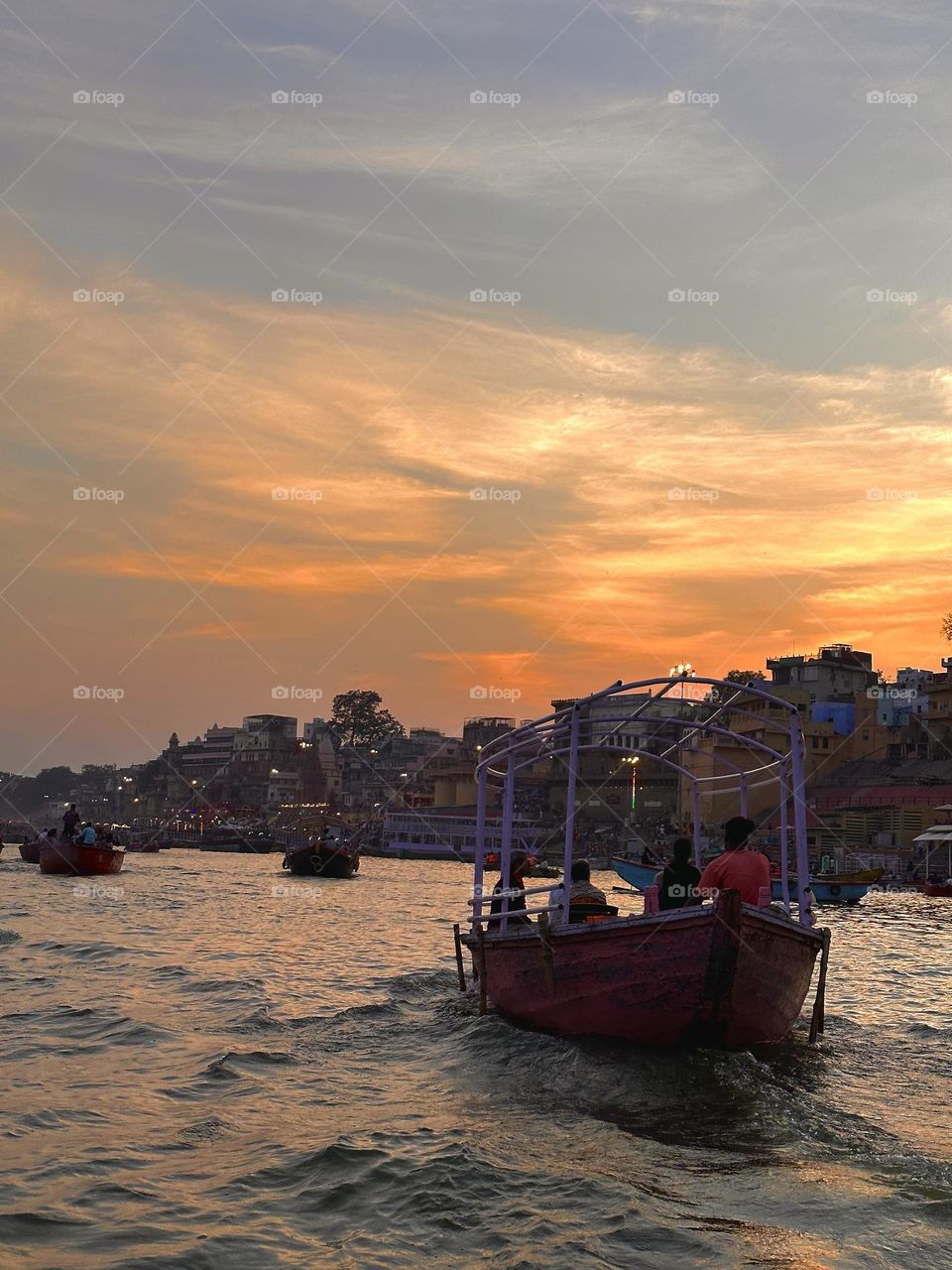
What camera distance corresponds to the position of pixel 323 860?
65.9 meters

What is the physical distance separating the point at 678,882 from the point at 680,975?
1461mm

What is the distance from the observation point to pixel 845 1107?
10.5 m

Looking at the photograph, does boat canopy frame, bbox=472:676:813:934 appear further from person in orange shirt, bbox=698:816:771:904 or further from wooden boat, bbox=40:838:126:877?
wooden boat, bbox=40:838:126:877

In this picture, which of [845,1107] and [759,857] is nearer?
[845,1107]

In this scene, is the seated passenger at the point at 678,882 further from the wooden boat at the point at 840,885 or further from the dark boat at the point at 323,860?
the dark boat at the point at 323,860

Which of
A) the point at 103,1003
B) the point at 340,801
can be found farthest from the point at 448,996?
the point at 340,801

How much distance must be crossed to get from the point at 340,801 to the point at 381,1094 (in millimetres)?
177544

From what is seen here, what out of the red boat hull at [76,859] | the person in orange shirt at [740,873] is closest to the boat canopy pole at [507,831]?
the person in orange shirt at [740,873]

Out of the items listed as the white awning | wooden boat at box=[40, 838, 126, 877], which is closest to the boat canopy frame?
wooden boat at box=[40, 838, 126, 877]

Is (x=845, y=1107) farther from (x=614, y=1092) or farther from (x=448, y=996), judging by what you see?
(x=448, y=996)

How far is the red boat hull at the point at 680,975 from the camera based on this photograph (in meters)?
11.2

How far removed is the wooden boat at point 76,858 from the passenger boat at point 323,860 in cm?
1381

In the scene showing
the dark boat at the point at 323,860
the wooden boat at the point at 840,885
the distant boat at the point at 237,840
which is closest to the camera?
the wooden boat at the point at 840,885

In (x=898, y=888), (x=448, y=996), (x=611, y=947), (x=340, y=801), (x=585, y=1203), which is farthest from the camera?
(x=340, y=801)
